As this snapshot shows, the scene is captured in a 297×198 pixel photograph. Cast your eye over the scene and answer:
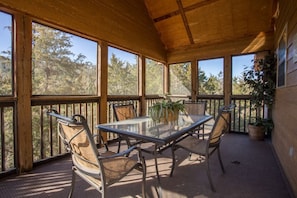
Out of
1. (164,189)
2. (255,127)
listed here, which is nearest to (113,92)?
(164,189)

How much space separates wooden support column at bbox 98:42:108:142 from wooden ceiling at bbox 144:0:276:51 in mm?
2231

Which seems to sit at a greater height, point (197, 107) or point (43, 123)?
point (197, 107)

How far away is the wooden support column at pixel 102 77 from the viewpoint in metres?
3.35

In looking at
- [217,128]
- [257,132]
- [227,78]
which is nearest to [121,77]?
[217,128]

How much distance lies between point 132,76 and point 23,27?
8.23 feet

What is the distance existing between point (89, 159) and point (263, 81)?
3948 mm

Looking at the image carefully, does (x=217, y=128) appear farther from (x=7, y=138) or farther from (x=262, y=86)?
(x=7, y=138)

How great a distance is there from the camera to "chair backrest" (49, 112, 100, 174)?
3.78ft

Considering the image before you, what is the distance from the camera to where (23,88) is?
7.32 feet

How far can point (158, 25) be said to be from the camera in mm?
5031

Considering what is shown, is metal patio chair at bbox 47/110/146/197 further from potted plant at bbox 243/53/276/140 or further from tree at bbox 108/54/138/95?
potted plant at bbox 243/53/276/140

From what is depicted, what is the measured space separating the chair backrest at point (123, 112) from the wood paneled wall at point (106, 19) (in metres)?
1.52

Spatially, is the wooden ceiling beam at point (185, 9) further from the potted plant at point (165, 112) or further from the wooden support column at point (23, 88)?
the wooden support column at point (23, 88)

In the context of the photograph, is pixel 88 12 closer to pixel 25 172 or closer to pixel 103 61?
pixel 103 61
